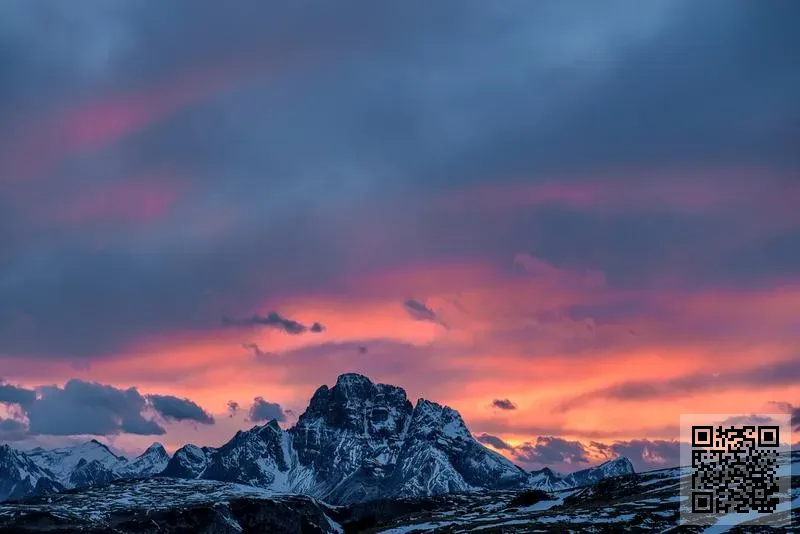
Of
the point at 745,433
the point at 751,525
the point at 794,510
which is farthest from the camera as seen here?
the point at 794,510

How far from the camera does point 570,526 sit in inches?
6718

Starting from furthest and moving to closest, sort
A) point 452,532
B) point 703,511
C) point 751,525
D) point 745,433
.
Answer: point 452,532
point 703,511
point 751,525
point 745,433

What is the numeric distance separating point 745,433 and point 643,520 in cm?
4825

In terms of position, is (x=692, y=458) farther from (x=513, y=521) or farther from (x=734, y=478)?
(x=513, y=521)

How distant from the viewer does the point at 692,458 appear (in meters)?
129

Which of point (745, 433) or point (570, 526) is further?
point (570, 526)

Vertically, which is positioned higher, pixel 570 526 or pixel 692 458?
pixel 692 458

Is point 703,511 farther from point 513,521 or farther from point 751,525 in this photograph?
point 513,521

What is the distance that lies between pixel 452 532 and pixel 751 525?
70.7 metres

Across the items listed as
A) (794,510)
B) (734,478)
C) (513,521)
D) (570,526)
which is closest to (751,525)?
(794,510)

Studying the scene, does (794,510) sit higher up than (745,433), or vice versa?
(745,433)

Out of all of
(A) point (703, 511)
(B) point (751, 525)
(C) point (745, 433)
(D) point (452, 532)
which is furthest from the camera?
(D) point (452, 532)

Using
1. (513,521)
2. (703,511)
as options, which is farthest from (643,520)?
(513,521)

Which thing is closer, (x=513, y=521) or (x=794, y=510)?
(x=794, y=510)
